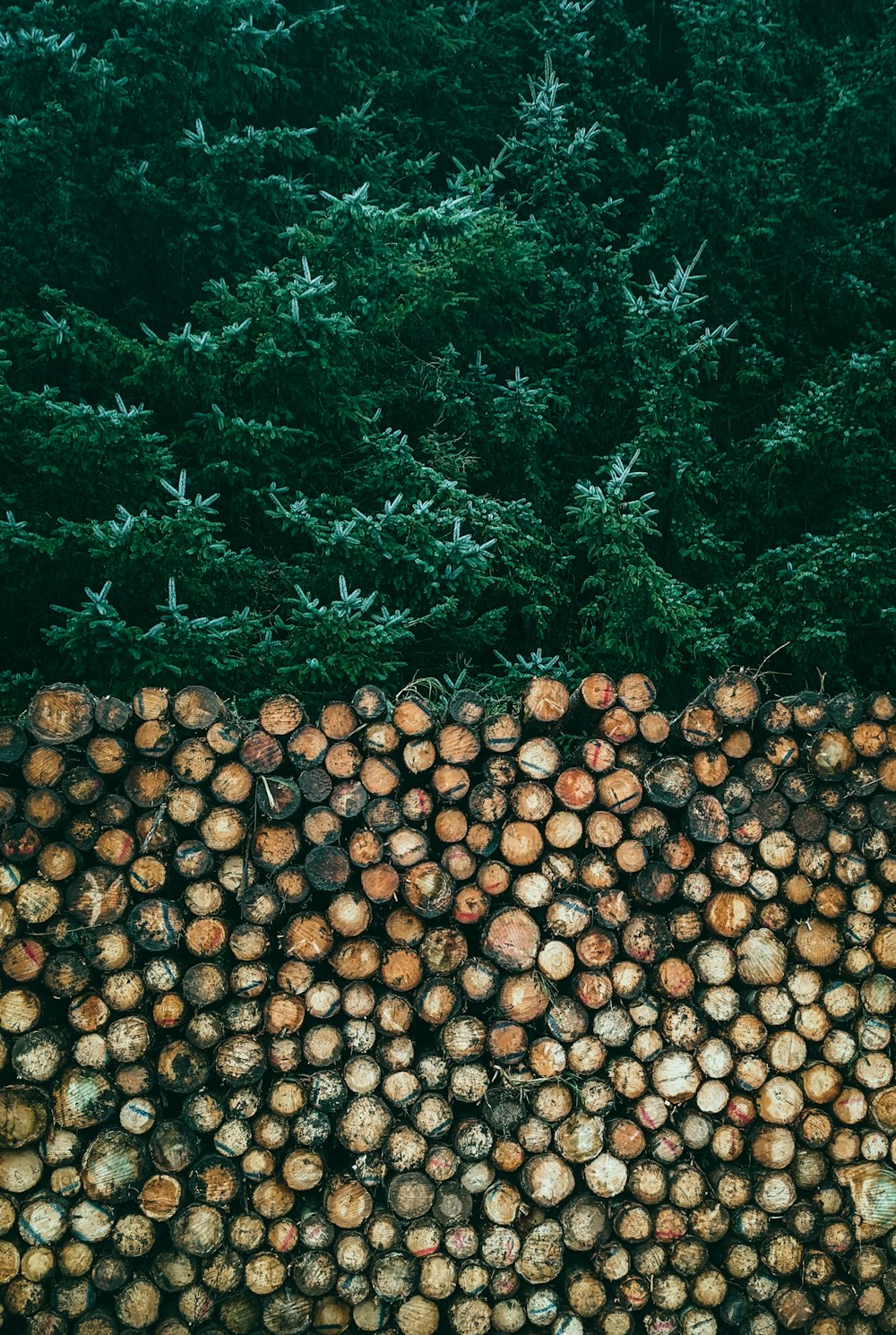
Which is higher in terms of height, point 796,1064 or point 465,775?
point 465,775

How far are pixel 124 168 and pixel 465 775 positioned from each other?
175 inches

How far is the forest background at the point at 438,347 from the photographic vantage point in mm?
4832

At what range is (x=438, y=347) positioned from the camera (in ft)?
20.8

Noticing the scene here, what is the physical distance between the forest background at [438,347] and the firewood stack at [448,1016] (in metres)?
1.02

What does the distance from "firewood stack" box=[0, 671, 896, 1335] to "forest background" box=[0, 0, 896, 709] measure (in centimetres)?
102

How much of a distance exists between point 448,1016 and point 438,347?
4382 mm

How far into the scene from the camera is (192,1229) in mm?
3369

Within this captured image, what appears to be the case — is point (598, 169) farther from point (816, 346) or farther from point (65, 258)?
point (65, 258)

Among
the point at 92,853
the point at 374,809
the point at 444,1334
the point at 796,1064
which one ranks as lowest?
the point at 444,1334

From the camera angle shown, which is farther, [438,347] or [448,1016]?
[438,347]

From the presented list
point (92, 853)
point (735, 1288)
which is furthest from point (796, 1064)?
point (92, 853)

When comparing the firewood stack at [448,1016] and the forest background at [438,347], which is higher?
the forest background at [438,347]

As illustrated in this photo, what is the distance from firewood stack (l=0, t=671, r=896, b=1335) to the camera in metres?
3.39

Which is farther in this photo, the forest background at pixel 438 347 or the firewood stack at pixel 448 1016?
the forest background at pixel 438 347
